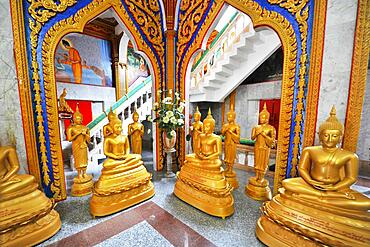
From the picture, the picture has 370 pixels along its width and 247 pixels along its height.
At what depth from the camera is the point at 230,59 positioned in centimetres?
533

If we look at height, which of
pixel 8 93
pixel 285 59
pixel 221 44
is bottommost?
pixel 8 93

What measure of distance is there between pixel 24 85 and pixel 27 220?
1834 mm

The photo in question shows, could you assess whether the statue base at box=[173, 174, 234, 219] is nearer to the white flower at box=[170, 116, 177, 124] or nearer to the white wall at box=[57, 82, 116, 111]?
the white flower at box=[170, 116, 177, 124]

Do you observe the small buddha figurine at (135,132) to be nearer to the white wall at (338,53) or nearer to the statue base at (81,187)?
the statue base at (81,187)

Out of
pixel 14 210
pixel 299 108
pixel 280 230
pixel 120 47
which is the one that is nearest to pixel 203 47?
pixel 299 108

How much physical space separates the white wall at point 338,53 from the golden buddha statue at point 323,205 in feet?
1.51

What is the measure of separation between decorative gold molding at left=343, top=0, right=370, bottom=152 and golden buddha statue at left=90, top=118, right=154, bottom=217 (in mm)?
2988

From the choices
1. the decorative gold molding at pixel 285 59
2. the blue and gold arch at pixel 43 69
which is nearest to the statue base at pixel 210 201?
the decorative gold molding at pixel 285 59

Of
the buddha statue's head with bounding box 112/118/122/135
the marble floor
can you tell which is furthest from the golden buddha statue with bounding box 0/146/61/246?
the buddha statue's head with bounding box 112/118/122/135

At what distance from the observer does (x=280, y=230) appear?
1751 millimetres

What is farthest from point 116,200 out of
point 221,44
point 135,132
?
point 221,44

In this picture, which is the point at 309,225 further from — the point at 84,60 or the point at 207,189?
the point at 84,60

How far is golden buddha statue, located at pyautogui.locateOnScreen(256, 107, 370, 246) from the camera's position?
4.86 feet

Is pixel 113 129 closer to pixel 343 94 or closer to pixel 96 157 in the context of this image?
pixel 96 157
